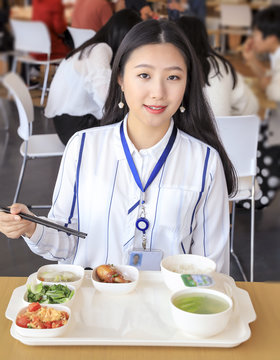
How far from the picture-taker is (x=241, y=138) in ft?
7.19

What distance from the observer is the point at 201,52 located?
2512mm

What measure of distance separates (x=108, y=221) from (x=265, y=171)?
1624 millimetres

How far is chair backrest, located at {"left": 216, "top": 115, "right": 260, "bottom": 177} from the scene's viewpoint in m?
2.15

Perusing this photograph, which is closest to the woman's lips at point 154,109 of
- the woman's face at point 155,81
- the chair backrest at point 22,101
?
the woman's face at point 155,81

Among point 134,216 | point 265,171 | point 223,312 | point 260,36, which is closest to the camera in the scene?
point 223,312

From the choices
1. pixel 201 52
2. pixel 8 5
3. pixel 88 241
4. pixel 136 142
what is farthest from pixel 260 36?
pixel 88 241

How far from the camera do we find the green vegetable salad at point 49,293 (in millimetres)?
984

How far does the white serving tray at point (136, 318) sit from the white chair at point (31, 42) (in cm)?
124

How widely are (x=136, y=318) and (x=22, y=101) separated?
1.63 meters

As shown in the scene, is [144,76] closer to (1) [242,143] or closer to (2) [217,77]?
(1) [242,143]

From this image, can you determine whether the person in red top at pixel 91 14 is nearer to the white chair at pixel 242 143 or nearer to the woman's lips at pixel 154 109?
the white chair at pixel 242 143

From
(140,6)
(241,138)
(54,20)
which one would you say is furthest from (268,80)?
(54,20)

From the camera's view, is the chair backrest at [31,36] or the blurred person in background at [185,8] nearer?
the chair backrest at [31,36]

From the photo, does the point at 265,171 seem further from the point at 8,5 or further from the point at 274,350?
the point at 274,350
